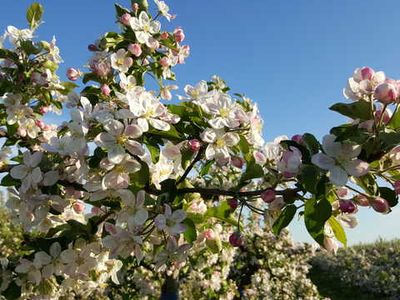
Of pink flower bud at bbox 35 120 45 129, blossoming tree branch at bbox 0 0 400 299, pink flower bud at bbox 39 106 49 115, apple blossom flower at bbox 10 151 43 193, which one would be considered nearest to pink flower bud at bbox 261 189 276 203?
blossoming tree branch at bbox 0 0 400 299

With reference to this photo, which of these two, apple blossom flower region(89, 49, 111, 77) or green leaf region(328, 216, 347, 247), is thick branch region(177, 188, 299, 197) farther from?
apple blossom flower region(89, 49, 111, 77)

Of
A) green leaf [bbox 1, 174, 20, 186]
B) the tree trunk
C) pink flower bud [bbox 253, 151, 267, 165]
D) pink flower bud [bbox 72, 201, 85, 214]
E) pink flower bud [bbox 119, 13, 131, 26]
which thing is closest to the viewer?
pink flower bud [bbox 253, 151, 267, 165]

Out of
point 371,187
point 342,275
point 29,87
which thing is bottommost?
point 371,187

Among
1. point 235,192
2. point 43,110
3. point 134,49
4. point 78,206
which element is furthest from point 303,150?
point 43,110

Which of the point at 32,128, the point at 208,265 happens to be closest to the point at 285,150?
the point at 32,128

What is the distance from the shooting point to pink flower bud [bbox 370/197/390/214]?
1.58 m

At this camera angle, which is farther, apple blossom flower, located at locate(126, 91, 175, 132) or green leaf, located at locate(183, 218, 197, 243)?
green leaf, located at locate(183, 218, 197, 243)

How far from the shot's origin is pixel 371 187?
163cm

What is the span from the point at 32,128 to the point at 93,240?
122 centimetres

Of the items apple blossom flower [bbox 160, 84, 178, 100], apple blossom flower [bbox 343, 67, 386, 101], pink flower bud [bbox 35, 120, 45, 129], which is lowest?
apple blossom flower [bbox 343, 67, 386, 101]

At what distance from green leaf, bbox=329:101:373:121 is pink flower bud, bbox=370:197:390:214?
27 cm

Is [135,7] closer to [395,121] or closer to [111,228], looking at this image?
[111,228]

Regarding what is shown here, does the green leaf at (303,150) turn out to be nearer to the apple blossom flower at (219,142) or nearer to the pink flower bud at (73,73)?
the apple blossom flower at (219,142)

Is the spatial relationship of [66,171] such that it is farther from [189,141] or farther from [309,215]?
[309,215]
